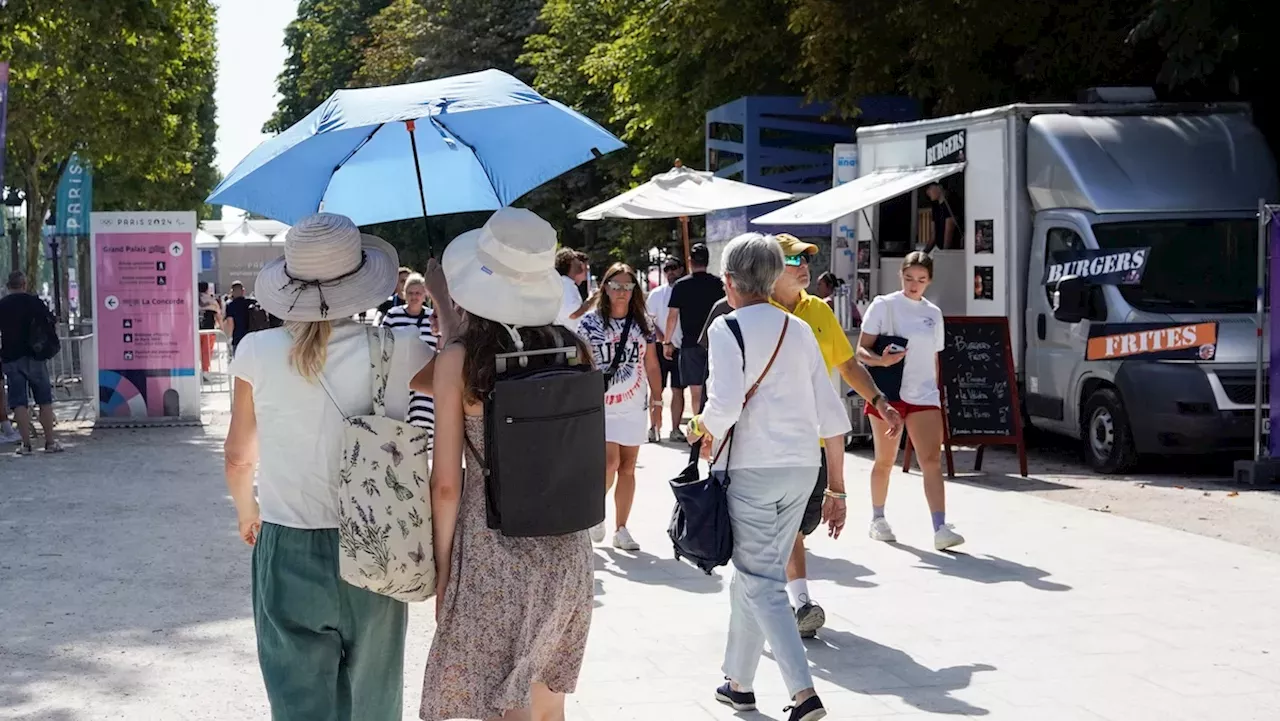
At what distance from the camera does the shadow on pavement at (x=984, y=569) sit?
8.70 metres

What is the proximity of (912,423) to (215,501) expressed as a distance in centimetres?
559

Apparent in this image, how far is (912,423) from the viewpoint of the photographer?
9531 millimetres

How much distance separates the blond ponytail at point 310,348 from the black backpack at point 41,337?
12.9 metres

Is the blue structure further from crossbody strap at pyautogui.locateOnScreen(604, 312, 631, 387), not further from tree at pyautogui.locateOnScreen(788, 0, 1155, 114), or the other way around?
crossbody strap at pyautogui.locateOnScreen(604, 312, 631, 387)

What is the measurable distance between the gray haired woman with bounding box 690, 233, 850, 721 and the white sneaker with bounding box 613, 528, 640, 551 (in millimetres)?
3891

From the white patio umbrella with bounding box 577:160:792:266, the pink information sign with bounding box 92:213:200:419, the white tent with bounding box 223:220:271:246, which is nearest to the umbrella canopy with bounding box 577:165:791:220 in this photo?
the white patio umbrella with bounding box 577:160:792:266

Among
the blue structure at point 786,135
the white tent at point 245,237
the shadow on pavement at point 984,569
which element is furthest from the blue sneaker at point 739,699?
the white tent at point 245,237

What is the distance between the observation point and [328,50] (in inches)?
2510

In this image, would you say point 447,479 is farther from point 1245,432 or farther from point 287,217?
point 1245,432

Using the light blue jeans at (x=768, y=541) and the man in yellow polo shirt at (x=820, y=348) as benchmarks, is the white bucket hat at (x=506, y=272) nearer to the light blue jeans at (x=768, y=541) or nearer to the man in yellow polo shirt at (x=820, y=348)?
the light blue jeans at (x=768, y=541)

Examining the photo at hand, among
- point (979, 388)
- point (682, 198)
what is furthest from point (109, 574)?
point (682, 198)

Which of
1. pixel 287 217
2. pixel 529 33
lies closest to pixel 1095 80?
pixel 287 217

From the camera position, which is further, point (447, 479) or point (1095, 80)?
point (1095, 80)

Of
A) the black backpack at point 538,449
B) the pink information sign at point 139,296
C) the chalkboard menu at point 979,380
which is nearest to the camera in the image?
the black backpack at point 538,449
